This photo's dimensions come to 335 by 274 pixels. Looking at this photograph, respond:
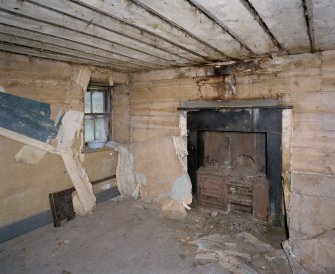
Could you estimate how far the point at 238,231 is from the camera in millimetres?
3379

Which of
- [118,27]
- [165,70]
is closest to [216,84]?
[165,70]

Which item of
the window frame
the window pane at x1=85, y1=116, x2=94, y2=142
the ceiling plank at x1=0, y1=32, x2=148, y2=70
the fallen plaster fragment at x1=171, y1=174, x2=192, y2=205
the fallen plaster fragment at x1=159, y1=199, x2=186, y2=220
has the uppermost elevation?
the ceiling plank at x1=0, y1=32, x2=148, y2=70

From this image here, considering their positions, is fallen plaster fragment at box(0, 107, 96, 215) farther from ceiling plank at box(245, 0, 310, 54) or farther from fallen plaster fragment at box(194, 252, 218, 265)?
ceiling plank at box(245, 0, 310, 54)

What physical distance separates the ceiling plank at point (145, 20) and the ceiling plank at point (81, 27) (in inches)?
12.5

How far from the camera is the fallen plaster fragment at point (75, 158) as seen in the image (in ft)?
12.1

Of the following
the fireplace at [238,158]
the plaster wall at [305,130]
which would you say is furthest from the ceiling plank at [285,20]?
the fireplace at [238,158]

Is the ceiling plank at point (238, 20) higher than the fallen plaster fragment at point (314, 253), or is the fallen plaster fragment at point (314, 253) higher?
the ceiling plank at point (238, 20)

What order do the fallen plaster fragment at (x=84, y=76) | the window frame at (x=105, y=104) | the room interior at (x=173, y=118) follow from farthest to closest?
the window frame at (x=105, y=104) < the fallen plaster fragment at (x=84, y=76) < the room interior at (x=173, y=118)

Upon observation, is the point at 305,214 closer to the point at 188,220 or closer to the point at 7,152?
the point at 188,220

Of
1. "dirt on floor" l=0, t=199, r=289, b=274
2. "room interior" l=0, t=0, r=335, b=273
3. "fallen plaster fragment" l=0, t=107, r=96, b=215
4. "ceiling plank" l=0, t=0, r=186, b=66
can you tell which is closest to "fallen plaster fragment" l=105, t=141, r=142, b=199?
"room interior" l=0, t=0, r=335, b=273

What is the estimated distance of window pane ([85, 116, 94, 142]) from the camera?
4383mm

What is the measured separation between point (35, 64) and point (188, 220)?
301 centimetres

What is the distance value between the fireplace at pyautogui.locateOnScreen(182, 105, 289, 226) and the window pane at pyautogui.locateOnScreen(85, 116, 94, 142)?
1.72 meters

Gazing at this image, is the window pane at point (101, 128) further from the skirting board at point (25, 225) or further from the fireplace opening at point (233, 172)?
the fireplace opening at point (233, 172)
